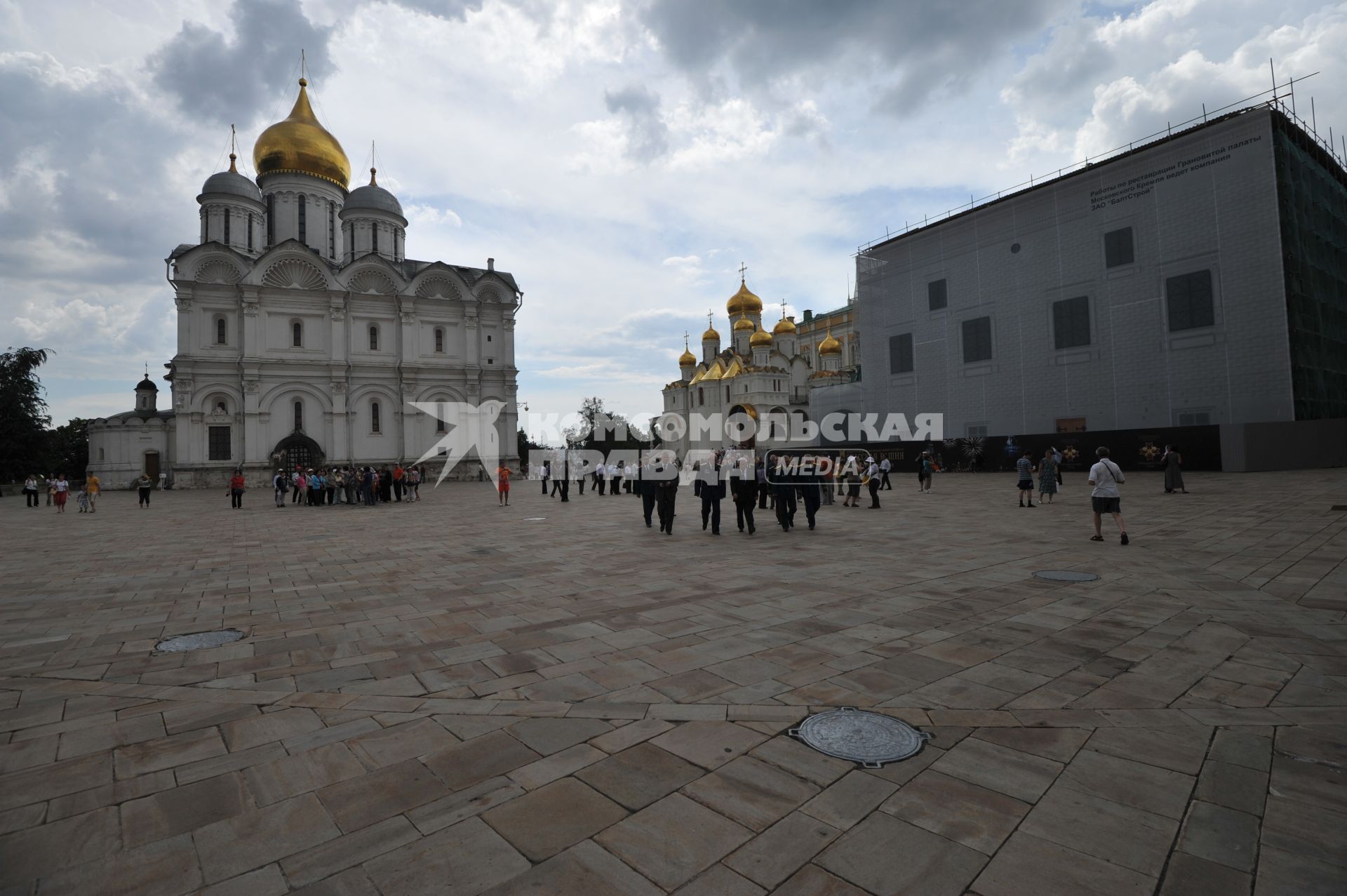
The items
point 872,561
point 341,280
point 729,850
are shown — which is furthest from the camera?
point 341,280

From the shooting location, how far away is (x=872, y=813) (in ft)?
9.25

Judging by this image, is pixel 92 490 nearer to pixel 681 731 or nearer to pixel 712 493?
pixel 712 493

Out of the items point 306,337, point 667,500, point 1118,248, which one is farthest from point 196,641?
point 306,337

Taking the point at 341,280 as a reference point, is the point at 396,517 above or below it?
below

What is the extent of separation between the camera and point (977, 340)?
114 ft

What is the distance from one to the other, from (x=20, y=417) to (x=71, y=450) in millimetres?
26673

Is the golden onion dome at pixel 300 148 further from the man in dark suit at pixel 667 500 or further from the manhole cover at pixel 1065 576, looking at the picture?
the manhole cover at pixel 1065 576

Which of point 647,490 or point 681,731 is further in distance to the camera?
point 647,490

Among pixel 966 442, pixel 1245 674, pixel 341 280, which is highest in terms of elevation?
pixel 341 280

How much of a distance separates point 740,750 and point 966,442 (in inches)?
1333

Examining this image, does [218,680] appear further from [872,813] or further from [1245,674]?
[1245,674]

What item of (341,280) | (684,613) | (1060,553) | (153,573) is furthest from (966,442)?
(341,280)

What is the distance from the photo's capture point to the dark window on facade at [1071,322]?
100.0ft

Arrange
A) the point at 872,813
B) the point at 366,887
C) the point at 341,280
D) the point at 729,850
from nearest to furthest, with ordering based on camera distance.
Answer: the point at 366,887 → the point at 729,850 → the point at 872,813 → the point at 341,280
